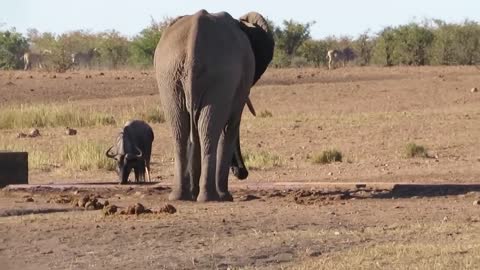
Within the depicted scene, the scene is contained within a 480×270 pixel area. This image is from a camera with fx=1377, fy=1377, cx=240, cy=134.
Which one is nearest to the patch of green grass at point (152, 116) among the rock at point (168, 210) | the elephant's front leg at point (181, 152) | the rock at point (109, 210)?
the elephant's front leg at point (181, 152)

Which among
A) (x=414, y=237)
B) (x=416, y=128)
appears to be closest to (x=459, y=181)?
(x=414, y=237)

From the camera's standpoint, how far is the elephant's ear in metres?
Answer: 16.2

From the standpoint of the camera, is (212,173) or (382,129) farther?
(382,129)

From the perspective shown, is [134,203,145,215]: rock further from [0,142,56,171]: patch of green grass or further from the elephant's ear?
[0,142,56,171]: patch of green grass

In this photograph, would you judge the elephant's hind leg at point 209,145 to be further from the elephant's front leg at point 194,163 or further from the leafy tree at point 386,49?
the leafy tree at point 386,49

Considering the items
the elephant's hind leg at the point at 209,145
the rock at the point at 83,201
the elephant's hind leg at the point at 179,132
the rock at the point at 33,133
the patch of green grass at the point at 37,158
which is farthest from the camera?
the rock at the point at 33,133

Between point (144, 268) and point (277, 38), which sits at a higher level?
point (277, 38)

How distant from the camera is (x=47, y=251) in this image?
1113 centimetres

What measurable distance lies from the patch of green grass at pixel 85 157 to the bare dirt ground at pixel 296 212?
0.33 m

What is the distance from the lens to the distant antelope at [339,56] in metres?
58.5

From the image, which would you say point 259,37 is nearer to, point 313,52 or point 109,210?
point 109,210

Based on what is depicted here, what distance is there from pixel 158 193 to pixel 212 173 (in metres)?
1.51

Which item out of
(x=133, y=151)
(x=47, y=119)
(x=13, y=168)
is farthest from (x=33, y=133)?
(x=13, y=168)

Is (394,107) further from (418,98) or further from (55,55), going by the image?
(55,55)
